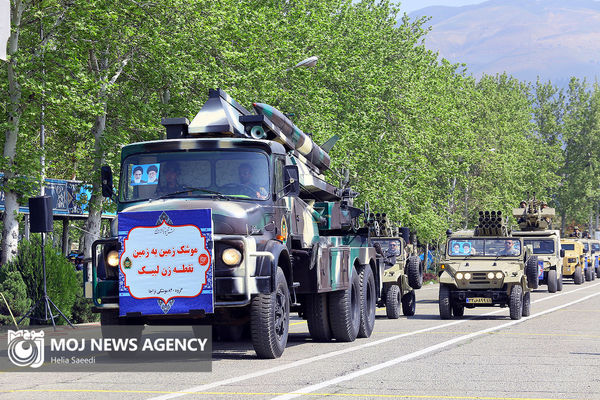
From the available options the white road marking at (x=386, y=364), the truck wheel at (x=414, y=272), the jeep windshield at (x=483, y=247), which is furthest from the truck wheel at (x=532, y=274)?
the truck wheel at (x=414, y=272)

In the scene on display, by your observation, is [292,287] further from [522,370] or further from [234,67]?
[234,67]

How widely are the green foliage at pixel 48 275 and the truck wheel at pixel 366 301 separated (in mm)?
7412

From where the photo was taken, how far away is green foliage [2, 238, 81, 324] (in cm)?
2275

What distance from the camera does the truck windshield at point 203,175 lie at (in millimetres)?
14117

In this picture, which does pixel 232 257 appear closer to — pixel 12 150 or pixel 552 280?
pixel 12 150

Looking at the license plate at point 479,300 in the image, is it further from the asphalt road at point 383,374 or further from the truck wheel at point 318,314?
the truck wheel at point 318,314

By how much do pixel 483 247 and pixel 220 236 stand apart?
13125 mm

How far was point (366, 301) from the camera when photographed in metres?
18.7

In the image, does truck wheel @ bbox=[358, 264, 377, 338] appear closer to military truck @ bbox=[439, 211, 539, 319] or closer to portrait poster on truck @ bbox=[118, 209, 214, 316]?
military truck @ bbox=[439, 211, 539, 319]

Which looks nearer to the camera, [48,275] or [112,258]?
[112,258]

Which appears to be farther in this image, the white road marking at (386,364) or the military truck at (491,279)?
the military truck at (491,279)
